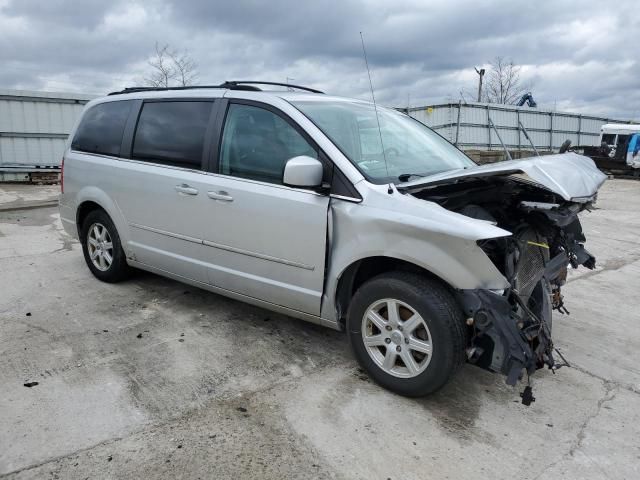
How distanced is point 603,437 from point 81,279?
4760mm

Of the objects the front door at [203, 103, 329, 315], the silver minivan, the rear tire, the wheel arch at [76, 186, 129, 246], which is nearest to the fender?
the silver minivan

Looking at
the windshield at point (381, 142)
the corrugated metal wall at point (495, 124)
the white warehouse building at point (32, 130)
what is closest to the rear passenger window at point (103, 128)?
the windshield at point (381, 142)

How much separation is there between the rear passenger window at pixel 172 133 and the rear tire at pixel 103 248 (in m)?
0.83

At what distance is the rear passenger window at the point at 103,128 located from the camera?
4594 mm

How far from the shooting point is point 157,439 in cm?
261

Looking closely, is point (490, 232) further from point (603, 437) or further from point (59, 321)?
point (59, 321)

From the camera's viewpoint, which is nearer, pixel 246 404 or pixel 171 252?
pixel 246 404

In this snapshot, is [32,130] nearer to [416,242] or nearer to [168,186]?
[168,186]

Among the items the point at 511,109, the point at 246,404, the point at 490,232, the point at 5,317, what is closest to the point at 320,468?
the point at 246,404

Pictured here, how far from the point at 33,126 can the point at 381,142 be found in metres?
13.2

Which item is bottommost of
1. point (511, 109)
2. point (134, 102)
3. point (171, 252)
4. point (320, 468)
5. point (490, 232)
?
point (320, 468)

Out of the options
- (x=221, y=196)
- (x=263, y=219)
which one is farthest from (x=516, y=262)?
(x=221, y=196)

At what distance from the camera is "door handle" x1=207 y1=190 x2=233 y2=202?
3572mm

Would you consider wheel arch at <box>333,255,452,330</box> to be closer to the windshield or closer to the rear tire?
the windshield
